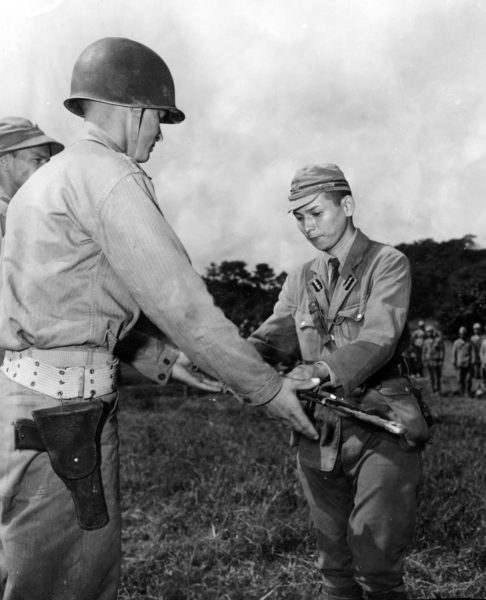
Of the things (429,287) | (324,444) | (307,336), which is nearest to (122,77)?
(307,336)

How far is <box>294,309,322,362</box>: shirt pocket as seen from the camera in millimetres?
3391

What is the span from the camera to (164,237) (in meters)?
1.97

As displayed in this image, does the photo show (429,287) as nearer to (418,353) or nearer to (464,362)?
→ (418,353)

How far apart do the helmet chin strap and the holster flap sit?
3.09 feet

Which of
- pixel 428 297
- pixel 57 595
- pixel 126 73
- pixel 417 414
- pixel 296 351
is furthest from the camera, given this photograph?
pixel 428 297

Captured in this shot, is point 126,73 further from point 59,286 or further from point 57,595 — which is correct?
point 57,595

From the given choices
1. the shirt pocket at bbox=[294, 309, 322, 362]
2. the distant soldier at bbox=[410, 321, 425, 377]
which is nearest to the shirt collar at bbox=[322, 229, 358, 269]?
the shirt pocket at bbox=[294, 309, 322, 362]

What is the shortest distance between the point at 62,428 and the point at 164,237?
2.29ft

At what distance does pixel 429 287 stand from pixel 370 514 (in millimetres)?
39645

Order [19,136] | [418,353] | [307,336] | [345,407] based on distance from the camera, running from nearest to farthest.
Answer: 1. [345,407]
2. [307,336]
3. [19,136]
4. [418,353]

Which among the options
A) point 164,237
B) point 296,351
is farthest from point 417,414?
point 164,237

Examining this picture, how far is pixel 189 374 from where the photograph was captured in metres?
2.76

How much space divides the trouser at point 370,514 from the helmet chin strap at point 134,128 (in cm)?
171

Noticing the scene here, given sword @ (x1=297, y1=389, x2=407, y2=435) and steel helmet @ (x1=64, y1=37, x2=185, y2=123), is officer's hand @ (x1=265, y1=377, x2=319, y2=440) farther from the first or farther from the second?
steel helmet @ (x1=64, y1=37, x2=185, y2=123)
